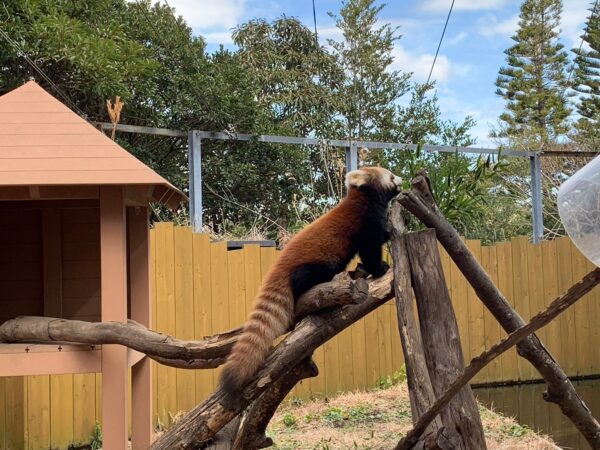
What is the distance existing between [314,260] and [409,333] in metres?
0.52

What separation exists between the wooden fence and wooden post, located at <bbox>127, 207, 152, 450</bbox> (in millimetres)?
1424

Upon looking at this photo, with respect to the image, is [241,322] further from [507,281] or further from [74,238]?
[507,281]

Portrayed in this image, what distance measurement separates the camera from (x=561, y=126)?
1705 cm

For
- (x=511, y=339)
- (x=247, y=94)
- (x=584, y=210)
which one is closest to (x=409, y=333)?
(x=511, y=339)

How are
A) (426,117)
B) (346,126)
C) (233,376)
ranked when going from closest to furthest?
1. (233,376)
2. (346,126)
3. (426,117)

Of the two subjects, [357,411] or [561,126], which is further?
[561,126]

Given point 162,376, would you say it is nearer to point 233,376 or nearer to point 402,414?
point 402,414

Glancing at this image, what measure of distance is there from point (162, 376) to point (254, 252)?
135cm

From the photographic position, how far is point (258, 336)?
2.39 metres

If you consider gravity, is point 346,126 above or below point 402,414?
above

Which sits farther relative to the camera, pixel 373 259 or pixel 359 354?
pixel 359 354

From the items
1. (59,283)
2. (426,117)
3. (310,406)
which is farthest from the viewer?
(426,117)

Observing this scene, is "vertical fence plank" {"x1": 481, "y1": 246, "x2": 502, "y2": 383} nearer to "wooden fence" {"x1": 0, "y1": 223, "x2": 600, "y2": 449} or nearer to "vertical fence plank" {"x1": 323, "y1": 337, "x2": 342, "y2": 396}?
"wooden fence" {"x1": 0, "y1": 223, "x2": 600, "y2": 449}

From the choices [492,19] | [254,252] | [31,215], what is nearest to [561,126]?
[492,19]
